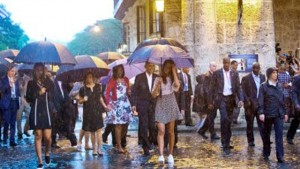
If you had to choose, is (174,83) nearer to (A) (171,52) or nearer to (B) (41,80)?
(A) (171,52)

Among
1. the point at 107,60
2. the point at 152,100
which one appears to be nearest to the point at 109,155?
the point at 152,100

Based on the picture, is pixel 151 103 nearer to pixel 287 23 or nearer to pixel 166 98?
pixel 166 98

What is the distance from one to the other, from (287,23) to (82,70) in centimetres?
1053

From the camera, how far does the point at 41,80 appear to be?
920cm

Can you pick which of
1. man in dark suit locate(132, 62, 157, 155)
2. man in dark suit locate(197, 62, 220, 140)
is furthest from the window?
man in dark suit locate(132, 62, 157, 155)

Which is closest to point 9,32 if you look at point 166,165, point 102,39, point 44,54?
point 102,39

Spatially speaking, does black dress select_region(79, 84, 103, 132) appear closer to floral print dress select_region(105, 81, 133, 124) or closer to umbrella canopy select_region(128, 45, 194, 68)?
floral print dress select_region(105, 81, 133, 124)

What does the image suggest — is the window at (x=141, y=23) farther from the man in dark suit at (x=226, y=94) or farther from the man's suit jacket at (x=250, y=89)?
the man in dark suit at (x=226, y=94)

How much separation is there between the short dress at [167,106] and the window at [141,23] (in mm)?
15275

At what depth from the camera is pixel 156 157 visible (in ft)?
33.1

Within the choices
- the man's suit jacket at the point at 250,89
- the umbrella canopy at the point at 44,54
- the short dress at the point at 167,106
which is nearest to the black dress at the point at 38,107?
the umbrella canopy at the point at 44,54

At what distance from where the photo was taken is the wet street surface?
30.0ft

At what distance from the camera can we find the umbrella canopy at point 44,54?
357 inches

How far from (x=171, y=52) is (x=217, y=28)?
272 inches
